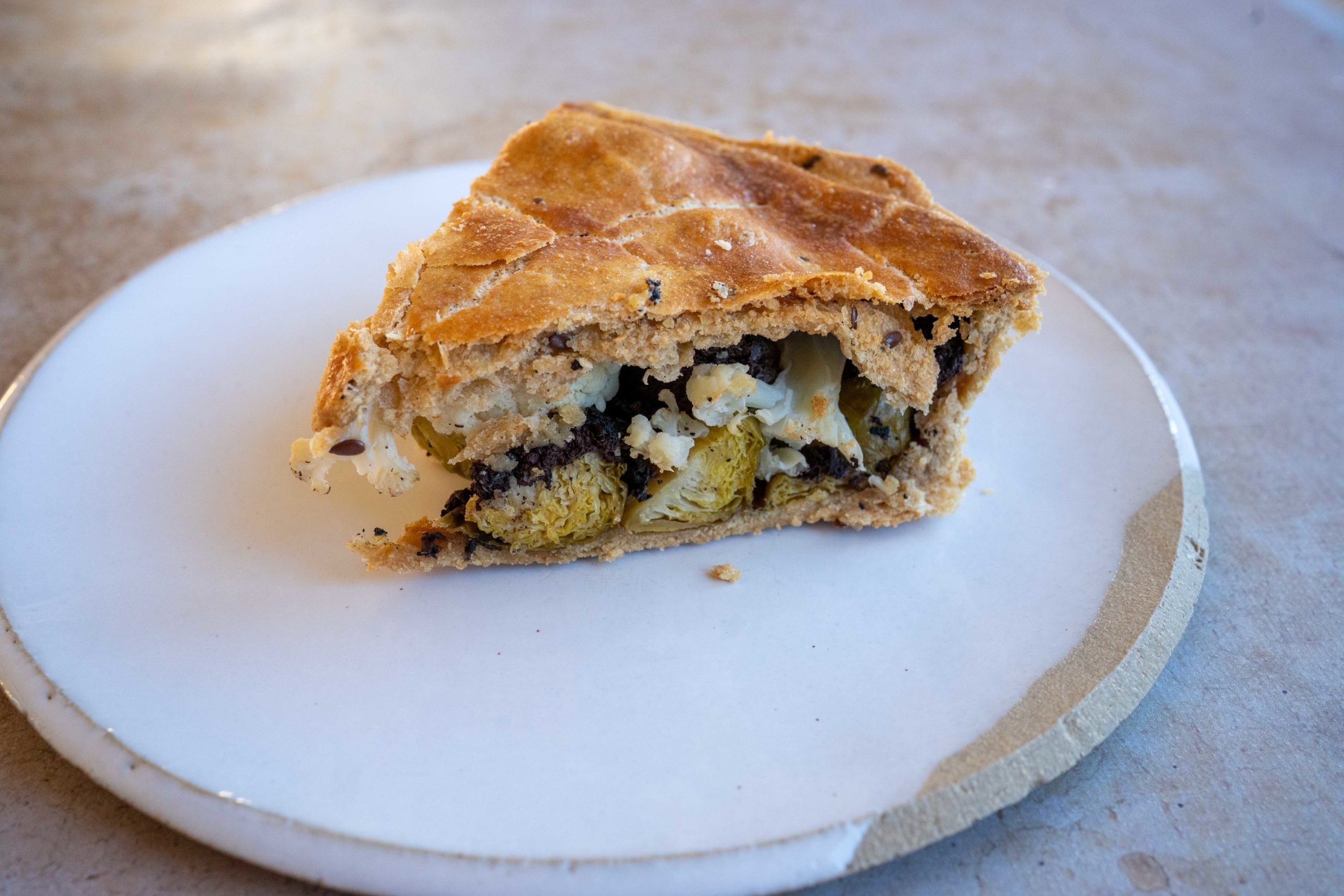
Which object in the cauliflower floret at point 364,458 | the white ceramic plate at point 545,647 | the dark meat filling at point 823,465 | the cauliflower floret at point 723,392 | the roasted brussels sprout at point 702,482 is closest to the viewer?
the white ceramic plate at point 545,647

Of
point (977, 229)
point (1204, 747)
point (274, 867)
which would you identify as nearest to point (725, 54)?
point (977, 229)

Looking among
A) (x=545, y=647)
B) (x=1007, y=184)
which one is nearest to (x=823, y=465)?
(x=545, y=647)

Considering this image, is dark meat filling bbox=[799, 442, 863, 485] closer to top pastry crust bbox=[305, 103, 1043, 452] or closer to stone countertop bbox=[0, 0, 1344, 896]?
top pastry crust bbox=[305, 103, 1043, 452]

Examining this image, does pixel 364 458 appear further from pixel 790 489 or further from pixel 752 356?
pixel 790 489

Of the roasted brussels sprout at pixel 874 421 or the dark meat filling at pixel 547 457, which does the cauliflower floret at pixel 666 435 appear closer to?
the dark meat filling at pixel 547 457

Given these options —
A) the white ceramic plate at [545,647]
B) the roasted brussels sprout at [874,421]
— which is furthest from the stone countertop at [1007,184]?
the roasted brussels sprout at [874,421]

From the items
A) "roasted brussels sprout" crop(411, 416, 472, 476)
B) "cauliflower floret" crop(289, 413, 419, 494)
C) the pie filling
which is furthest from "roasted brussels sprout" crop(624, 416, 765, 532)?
"cauliflower floret" crop(289, 413, 419, 494)

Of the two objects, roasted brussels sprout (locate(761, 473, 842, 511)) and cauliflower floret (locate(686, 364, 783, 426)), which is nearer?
cauliflower floret (locate(686, 364, 783, 426))
